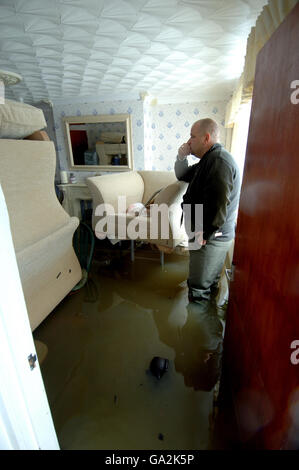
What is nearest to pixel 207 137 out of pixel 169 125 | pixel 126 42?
pixel 126 42

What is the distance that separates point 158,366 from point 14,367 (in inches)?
38.5

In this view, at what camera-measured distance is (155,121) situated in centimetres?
352

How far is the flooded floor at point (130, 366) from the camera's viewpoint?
3.28 ft

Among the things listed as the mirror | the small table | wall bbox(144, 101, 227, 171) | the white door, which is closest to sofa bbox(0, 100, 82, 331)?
the white door

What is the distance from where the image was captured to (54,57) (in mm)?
2010

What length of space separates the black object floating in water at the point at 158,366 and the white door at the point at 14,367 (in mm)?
794

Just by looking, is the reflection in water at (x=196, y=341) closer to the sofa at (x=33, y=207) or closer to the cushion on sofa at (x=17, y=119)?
the sofa at (x=33, y=207)

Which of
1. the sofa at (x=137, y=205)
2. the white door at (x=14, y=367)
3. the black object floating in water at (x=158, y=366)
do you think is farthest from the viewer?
the sofa at (x=137, y=205)

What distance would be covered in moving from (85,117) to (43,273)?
299 cm

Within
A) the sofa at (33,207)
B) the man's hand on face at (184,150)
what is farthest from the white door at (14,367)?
the man's hand on face at (184,150)

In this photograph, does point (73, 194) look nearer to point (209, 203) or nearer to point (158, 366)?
point (209, 203)

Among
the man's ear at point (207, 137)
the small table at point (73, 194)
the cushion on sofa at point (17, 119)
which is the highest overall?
the cushion on sofa at point (17, 119)

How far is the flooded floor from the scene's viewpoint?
1000 millimetres

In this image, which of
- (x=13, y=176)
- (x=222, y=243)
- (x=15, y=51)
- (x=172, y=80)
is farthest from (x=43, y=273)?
(x=172, y=80)
